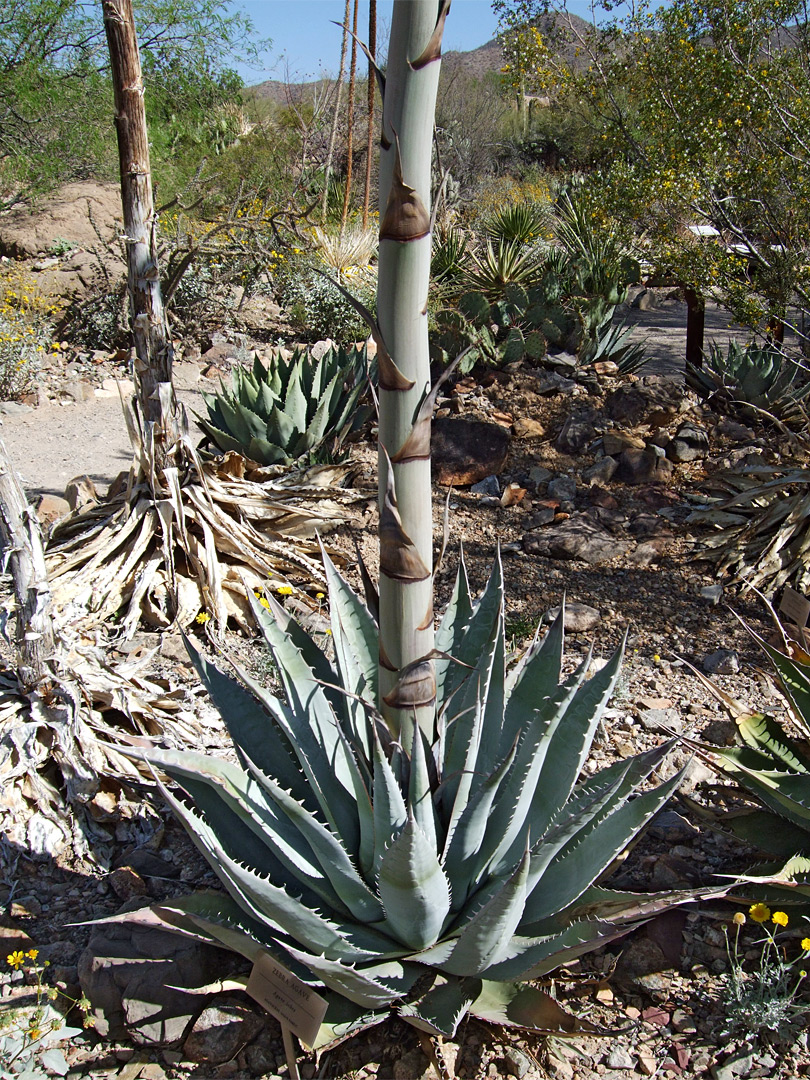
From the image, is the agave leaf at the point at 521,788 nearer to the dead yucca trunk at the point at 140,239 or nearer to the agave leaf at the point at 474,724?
the agave leaf at the point at 474,724

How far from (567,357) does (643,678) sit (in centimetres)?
412

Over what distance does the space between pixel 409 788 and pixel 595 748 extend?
150cm

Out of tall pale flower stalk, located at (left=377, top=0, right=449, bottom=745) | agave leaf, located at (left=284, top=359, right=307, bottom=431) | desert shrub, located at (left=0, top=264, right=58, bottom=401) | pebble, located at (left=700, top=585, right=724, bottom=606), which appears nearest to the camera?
tall pale flower stalk, located at (left=377, top=0, right=449, bottom=745)

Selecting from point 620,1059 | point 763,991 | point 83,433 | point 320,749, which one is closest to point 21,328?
point 83,433

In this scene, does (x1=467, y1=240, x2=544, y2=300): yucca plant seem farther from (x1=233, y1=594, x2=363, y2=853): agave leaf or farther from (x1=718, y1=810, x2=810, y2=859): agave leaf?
(x1=233, y1=594, x2=363, y2=853): agave leaf

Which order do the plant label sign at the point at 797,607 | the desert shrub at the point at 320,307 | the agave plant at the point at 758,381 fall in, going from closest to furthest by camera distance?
the plant label sign at the point at 797,607, the agave plant at the point at 758,381, the desert shrub at the point at 320,307

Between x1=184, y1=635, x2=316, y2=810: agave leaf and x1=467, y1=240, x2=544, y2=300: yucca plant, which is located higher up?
x1=467, y1=240, x2=544, y2=300: yucca plant

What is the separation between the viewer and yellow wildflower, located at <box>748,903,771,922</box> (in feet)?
7.02

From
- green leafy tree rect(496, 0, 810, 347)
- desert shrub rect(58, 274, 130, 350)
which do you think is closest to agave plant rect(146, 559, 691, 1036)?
green leafy tree rect(496, 0, 810, 347)

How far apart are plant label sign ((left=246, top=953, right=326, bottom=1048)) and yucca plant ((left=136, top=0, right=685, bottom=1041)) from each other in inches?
2.0

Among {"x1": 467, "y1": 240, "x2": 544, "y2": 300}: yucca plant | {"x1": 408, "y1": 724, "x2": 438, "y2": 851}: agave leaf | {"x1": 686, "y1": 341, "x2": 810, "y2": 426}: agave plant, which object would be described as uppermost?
{"x1": 467, "y1": 240, "x2": 544, "y2": 300}: yucca plant

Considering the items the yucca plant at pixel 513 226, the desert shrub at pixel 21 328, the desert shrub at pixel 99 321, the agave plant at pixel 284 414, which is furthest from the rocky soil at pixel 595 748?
the yucca plant at pixel 513 226

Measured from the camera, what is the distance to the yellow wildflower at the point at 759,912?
7.02 feet

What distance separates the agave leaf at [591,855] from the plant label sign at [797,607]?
1.57m
